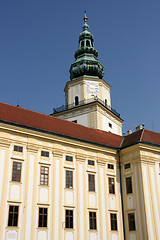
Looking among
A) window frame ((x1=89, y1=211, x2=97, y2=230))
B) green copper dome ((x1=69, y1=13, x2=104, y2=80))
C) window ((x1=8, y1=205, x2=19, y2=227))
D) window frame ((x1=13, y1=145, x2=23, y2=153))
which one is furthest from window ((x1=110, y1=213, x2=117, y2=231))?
green copper dome ((x1=69, y1=13, x2=104, y2=80))

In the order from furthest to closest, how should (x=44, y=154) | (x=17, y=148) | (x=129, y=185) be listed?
(x=129, y=185) < (x=44, y=154) < (x=17, y=148)

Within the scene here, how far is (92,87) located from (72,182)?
17.1m

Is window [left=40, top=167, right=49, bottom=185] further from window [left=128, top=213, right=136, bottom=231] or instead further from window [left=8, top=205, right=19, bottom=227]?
window [left=128, top=213, right=136, bottom=231]

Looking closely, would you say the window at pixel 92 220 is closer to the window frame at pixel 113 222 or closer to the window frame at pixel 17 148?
the window frame at pixel 113 222

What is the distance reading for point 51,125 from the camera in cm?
2578

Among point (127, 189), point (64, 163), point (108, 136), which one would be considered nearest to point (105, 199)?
point (127, 189)

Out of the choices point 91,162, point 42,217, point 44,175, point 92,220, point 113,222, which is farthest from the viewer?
point 91,162

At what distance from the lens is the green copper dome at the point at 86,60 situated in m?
39.6

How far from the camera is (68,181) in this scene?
2327cm

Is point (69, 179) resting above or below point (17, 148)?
below

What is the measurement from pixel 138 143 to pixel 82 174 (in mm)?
5337

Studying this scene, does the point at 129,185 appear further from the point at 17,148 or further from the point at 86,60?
the point at 86,60

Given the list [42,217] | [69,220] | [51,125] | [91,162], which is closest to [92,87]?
[51,125]

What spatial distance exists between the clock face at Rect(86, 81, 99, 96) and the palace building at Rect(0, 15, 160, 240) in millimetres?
9053
